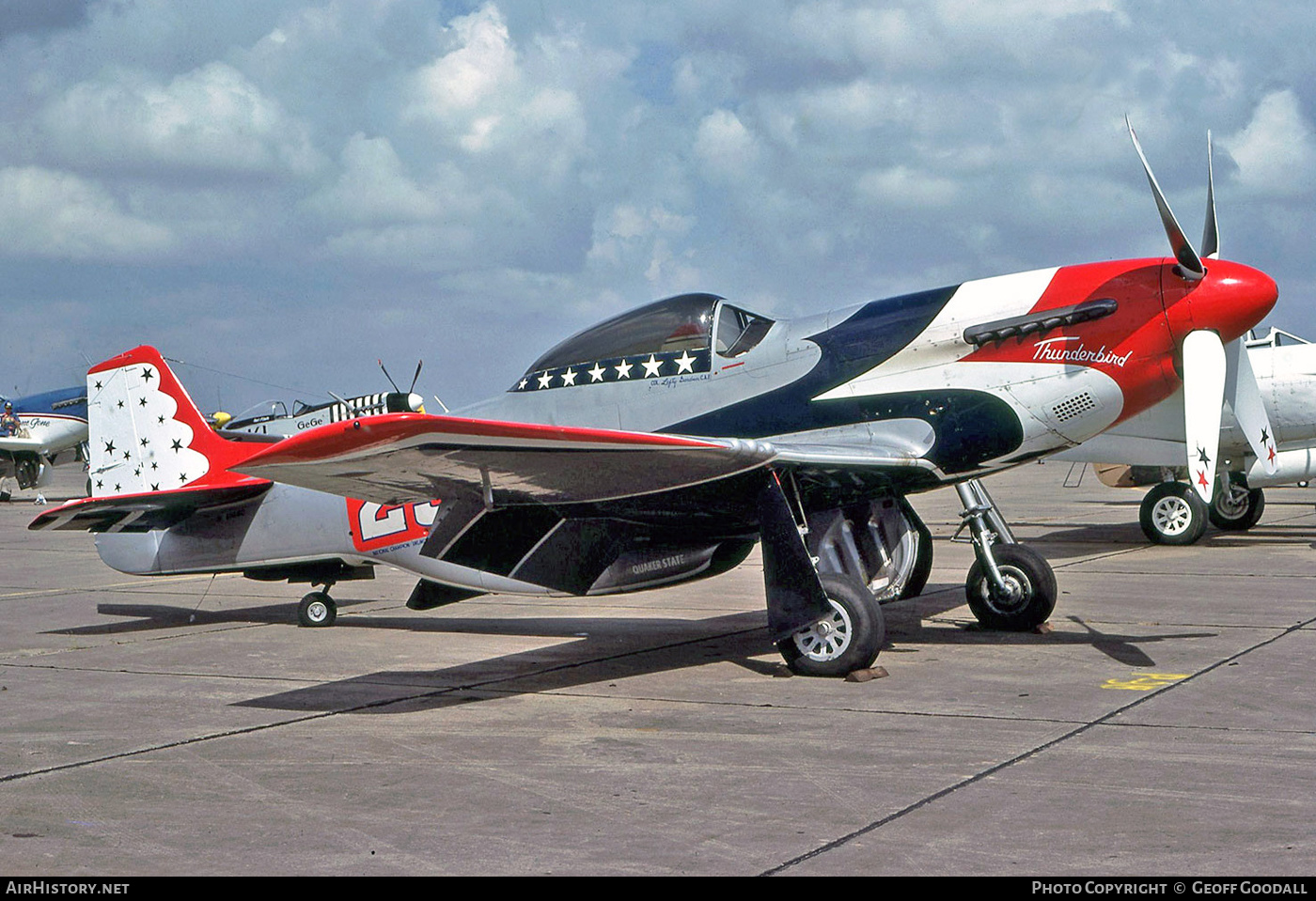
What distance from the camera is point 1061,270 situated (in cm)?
798

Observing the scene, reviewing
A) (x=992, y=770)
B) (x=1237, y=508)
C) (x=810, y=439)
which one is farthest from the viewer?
(x=1237, y=508)

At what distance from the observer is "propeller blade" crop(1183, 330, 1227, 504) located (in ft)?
24.8

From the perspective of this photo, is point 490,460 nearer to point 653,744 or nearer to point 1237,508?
point 653,744

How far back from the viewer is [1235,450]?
1550cm

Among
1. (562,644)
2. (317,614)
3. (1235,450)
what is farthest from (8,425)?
(1235,450)

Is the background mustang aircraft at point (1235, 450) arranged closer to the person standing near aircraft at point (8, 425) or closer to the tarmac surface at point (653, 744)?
the tarmac surface at point (653, 744)

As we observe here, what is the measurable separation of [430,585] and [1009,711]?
4466 mm

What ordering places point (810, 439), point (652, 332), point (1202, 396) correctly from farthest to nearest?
point (652, 332)
point (810, 439)
point (1202, 396)

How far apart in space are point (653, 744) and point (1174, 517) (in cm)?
1213

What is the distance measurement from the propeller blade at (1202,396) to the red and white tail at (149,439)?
22.3 feet

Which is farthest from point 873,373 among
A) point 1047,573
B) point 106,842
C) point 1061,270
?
point 106,842

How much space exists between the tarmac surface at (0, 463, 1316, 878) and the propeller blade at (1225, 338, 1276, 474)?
1.25 metres

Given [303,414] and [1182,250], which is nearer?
[1182,250]

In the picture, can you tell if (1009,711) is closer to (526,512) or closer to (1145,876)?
(1145,876)
